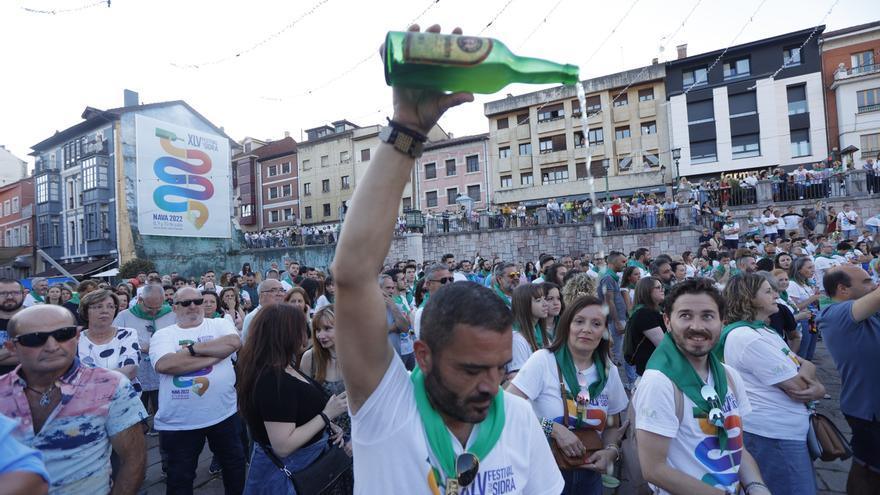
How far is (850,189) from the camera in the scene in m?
18.0

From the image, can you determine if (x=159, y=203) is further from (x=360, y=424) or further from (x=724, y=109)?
(x=724, y=109)

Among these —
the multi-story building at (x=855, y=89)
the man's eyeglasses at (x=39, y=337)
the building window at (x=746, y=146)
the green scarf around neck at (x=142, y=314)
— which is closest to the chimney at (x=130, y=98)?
the green scarf around neck at (x=142, y=314)

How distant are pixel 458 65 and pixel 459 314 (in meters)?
0.69

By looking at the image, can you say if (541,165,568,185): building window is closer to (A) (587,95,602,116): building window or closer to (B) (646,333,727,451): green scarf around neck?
(A) (587,95,602,116): building window

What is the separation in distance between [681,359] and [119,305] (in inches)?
278

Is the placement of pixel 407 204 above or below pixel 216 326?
above

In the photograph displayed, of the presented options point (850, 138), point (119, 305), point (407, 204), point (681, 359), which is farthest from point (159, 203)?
point (850, 138)

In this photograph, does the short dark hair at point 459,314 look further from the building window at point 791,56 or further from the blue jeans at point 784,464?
the building window at point 791,56

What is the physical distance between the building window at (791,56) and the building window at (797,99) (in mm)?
1490

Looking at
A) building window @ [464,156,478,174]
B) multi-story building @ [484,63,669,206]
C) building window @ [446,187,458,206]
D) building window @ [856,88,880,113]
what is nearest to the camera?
building window @ [856,88,880,113]

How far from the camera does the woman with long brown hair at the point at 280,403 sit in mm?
2609

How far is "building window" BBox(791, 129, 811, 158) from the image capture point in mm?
29625

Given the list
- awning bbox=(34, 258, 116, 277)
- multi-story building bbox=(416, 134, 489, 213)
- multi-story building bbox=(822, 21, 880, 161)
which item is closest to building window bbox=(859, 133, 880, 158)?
multi-story building bbox=(822, 21, 880, 161)

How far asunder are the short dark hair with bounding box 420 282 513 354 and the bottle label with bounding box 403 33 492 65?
0.67 meters
